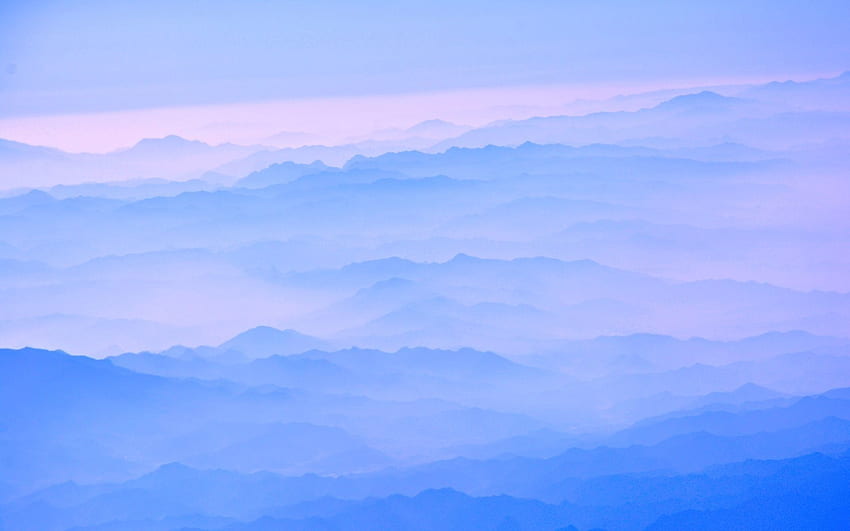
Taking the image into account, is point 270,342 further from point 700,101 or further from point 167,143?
point 700,101

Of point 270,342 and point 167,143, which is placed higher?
point 167,143

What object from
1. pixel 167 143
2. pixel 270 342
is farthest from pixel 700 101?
pixel 167 143

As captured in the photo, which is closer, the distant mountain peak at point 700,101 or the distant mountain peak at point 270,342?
the distant mountain peak at point 270,342

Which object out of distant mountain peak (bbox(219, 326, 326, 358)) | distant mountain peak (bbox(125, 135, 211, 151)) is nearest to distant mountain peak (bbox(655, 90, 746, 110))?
distant mountain peak (bbox(219, 326, 326, 358))

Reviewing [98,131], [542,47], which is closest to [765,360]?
[542,47]

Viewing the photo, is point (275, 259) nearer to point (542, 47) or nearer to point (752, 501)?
point (542, 47)

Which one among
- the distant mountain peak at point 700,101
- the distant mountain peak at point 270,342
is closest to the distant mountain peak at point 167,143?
the distant mountain peak at point 270,342

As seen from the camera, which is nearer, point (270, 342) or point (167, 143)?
point (270, 342)

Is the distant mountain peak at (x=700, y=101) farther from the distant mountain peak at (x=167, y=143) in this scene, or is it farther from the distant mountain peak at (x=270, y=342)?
the distant mountain peak at (x=167, y=143)

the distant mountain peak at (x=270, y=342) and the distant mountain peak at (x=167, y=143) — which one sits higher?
the distant mountain peak at (x=167, y=143)

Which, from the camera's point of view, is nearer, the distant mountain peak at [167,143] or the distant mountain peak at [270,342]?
the distant mountain peak at [270,342]

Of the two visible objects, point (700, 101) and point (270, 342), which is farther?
point (700, 101)
